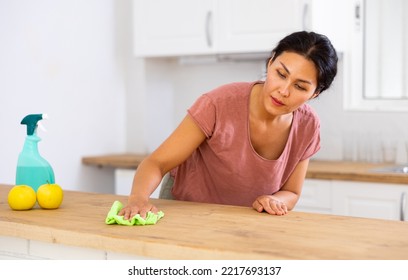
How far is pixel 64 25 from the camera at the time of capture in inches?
152

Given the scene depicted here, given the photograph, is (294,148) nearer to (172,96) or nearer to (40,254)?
(40,254)

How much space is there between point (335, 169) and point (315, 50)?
1529 mm

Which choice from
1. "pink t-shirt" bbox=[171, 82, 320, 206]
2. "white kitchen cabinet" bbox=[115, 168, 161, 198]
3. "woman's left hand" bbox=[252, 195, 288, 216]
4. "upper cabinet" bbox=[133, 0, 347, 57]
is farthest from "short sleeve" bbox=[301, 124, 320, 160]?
"white kitchen cabinet" bbox=[115, 168, 161, 198]

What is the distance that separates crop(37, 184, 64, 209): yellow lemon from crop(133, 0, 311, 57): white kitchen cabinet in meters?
1.95

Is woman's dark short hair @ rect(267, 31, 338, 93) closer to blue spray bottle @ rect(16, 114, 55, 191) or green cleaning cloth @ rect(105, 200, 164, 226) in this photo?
green cleaning cloth @ rect(105, 200, 164, 226)

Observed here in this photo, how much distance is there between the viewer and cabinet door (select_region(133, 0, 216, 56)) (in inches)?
152

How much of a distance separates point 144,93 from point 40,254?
8.61ft

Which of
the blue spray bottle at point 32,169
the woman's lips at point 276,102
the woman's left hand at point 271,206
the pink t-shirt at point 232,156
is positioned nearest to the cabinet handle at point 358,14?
the pink t-shirt at point 232,156

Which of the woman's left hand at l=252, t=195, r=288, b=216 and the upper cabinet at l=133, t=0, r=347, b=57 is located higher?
the upper cabinet at l=133, t=0, r=347, b=57

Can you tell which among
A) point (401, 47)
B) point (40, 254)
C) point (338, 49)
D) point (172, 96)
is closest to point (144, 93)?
point (172, 96)

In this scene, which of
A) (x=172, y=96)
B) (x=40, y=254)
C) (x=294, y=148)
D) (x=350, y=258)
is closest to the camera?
(x=350, y=258)

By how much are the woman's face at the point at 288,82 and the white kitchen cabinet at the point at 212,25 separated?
1.59 meters

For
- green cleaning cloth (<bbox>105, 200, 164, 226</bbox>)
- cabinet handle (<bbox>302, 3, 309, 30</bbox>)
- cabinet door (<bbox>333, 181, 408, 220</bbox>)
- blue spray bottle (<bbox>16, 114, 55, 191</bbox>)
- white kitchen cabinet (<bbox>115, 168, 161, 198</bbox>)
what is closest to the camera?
green cleaning cloth (<bbox>105, 200, 164, 226</bbox>)

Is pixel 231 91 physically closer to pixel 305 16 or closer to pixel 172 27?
pixel 305 16
